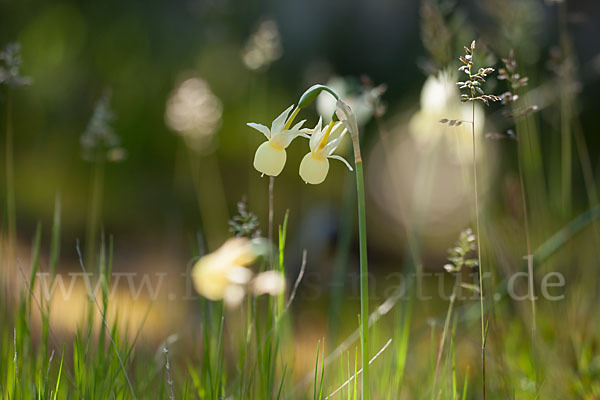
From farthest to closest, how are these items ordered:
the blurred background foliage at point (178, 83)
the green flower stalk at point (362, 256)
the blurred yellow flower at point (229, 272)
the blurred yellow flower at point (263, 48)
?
1. the blurred background foliage at point (178, 83)
2. the blurred yellow flower at point (263, 48)
3. the blurred yellow flower at point (229, 272)
4. the green flower stalk at point (362, 256)

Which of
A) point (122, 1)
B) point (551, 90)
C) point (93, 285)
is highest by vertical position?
point (122, 1)

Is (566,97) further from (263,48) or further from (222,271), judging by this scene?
(222,271)

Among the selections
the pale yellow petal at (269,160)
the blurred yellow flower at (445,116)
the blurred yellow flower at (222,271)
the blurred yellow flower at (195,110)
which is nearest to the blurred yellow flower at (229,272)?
the blurred yellow flower at (222,271)

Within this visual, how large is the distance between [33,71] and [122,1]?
1107 mm

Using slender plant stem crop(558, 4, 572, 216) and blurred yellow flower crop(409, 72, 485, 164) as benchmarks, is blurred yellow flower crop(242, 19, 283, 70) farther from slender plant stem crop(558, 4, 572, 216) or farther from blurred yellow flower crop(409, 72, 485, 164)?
slender plant stem crop(558, 4, 572, 216)

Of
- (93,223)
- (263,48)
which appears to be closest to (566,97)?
(263,48)

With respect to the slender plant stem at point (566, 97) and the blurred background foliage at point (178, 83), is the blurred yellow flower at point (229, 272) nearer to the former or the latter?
the slender plant stem at point (566, 97)

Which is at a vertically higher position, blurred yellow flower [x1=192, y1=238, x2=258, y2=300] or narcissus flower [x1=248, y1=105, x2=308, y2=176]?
narcissus flower [x1=248, y1=105, x2=308, y2=176]

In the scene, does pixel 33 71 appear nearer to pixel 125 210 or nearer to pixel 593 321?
pixel 125 210

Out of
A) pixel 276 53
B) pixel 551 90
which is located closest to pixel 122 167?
pixel 276 53

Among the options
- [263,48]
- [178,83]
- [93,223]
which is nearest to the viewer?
[93,223]

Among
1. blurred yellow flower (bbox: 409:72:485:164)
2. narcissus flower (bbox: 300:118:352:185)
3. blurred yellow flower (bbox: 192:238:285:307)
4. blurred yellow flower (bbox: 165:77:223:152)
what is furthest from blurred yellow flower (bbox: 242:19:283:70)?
narcissus flower (bbox: 300:118:352:185)

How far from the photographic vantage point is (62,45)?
133 inches

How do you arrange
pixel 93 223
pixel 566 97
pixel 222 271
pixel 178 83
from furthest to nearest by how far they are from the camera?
1. pixel 178 83
2. pixel 566 97
3. pixel 93 223
4. pixel 222 271
